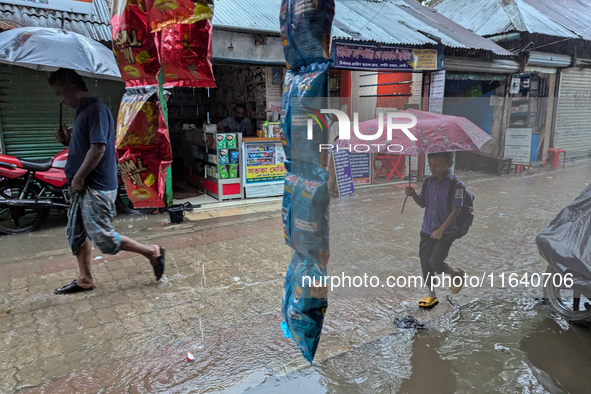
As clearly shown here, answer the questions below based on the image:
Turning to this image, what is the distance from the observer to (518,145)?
5.20 meters

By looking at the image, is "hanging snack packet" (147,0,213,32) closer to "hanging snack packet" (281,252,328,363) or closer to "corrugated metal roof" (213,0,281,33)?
"hanging snack packet" (281,252,328,363)

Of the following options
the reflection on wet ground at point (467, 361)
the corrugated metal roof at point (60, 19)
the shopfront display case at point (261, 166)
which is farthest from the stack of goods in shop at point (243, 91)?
the reflection on wet ground at point (467, 361)

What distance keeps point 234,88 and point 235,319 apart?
737cm

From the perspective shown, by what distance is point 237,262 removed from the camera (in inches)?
190

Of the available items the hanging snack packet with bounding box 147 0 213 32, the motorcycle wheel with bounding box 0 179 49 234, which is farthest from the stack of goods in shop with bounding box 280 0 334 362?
the motorcycle wheel with bounding box 0 179 49 234

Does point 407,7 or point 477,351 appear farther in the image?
point 407,7

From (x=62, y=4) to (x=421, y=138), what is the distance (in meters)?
5.88

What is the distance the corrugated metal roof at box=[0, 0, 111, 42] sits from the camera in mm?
5656

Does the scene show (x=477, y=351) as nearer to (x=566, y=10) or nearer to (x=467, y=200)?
(x=467, y=200)

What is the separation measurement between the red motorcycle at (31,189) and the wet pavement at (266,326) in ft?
1.49

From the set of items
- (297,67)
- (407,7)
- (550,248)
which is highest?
(407,7)

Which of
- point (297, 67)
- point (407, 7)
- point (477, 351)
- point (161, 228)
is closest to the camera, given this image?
point (297, 67)

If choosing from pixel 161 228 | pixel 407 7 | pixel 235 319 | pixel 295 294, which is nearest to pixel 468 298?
pixel 235 319

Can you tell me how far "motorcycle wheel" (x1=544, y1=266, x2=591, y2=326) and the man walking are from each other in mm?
3969
